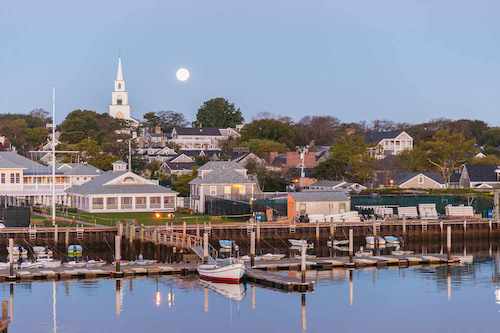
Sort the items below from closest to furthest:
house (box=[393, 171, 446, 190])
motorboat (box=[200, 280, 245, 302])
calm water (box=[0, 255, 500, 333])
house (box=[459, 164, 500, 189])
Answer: calm water (box=[0, 255, 500, 333]) < motorboat (box=[200, 280, 245, 302]) < house (box=[393, 171, 446, 190]) < house (box=[459, 164, 500, 189])

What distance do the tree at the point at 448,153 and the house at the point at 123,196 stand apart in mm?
51514

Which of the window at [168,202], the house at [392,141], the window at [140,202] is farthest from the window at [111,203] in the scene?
the house at [392,141]

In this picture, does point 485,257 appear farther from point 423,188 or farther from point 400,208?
point 423,188

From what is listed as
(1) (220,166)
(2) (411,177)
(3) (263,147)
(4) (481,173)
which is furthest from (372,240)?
(3) (263,147)

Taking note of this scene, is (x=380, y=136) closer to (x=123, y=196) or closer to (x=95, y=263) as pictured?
(x=123, y=196)

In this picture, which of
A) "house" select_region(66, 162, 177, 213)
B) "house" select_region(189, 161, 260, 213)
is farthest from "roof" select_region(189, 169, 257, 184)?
"house" select_region(66, 162, 177, 213)

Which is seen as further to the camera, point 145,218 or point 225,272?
point 145,218

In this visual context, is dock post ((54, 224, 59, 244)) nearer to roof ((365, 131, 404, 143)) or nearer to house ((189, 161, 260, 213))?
house ((189, 161, 260, 213))

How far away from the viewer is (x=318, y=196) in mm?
99750

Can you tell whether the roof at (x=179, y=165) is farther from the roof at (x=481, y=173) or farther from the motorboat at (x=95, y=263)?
the motorboat at (x=95, y=263)

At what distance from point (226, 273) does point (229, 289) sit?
139 centimetres

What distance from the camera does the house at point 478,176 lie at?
5369 inches

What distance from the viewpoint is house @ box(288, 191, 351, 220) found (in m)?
98.2

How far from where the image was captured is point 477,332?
172 ft
